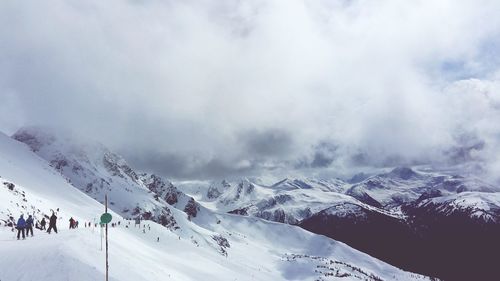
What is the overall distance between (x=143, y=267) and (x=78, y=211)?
79704 millimetres

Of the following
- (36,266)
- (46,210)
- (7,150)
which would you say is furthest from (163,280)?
(7,150)

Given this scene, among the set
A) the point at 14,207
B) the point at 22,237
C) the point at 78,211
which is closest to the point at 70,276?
the point at 22,237

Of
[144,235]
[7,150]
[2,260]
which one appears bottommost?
[2,260]

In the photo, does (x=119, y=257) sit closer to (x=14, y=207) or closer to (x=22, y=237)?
(x=22, y=237)

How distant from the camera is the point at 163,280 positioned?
39688mm

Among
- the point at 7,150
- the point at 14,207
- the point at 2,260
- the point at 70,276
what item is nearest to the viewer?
the point at 70,276

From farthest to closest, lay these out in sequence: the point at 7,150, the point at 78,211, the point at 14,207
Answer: the point at 7,150 → the point at 78,211 → the point at 14,207

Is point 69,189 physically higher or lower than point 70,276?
higher

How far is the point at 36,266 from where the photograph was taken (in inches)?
1134

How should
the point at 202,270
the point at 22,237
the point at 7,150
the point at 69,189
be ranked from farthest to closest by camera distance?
the point at 7,150
the point at 69,189
the point at 202,270
the point at 22,237

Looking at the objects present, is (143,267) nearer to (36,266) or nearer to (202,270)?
(36,266)

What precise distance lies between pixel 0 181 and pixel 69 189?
6436 centimetres

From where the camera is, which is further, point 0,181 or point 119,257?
point 0,181

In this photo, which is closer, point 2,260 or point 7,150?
point 2,260
